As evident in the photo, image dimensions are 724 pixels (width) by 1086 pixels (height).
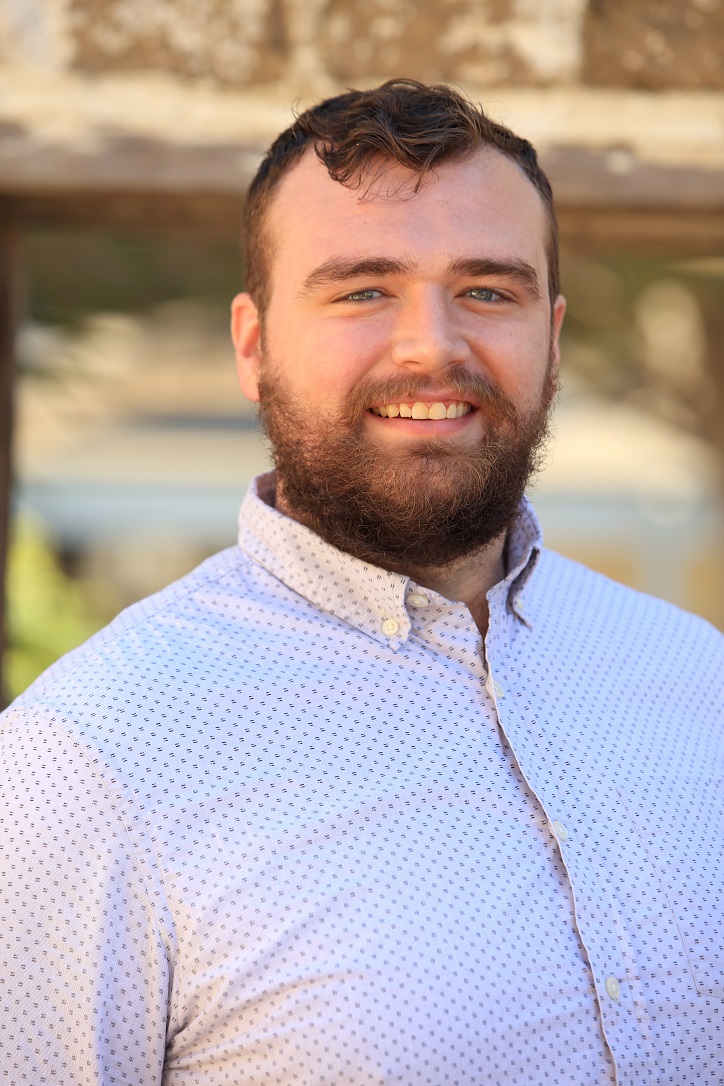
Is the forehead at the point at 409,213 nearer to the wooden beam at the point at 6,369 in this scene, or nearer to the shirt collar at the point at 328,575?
the shirt collar at the point at 328,575

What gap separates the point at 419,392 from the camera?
1834mm

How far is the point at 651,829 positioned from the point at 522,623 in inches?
15.6

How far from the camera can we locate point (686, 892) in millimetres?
1743

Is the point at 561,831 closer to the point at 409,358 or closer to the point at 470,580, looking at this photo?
the point at 470,580

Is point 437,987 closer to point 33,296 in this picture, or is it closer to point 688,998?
point 688,998

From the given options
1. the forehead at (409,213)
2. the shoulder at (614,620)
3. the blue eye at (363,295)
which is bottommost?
the shoulder at (614,620)

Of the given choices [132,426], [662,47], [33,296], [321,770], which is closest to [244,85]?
[662,47]

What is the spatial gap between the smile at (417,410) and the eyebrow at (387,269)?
0.20m

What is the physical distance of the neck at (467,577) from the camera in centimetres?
195

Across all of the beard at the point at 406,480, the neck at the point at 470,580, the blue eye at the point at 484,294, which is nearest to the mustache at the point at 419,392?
the beard at the point at 406,480

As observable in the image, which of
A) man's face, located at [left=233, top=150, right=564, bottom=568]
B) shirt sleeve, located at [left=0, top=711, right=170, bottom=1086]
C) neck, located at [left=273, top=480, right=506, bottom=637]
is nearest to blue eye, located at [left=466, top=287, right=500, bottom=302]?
man's face, located at [left=233, top=150, right=564, bottom=568]

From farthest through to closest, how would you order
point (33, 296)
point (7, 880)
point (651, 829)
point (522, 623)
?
point (33, 296) < point (522, 623) < point (651, 829) < point (7, 880)

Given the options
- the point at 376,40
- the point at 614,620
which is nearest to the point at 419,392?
the point at 614,620

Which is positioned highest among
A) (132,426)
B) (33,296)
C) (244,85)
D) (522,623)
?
(244,85)
